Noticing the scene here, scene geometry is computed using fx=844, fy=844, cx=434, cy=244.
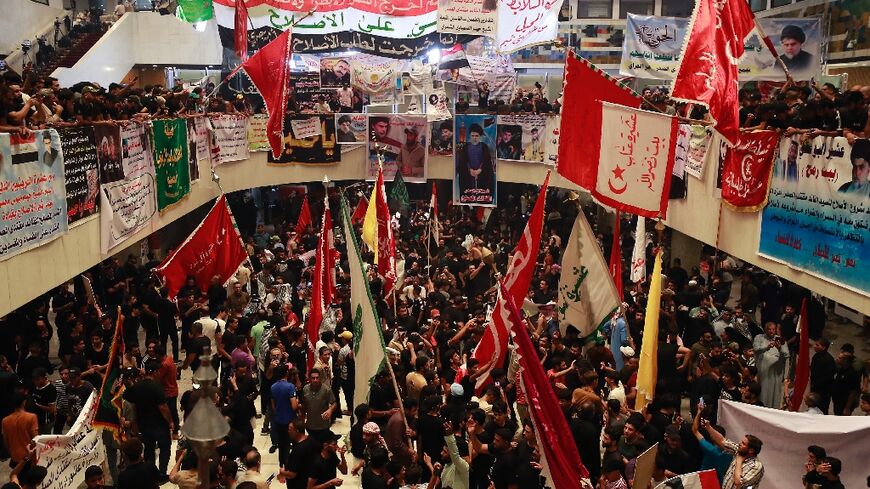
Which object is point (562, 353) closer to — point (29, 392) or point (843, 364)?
point (843, 364)

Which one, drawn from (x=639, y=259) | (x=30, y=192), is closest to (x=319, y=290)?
(x=30, y=192)

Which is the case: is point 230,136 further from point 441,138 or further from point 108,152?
point 108,152

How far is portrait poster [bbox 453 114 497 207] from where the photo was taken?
23000mm

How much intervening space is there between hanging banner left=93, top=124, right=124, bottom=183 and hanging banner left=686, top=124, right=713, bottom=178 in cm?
891

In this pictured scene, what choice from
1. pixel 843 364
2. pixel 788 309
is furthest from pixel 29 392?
pixel 788 309

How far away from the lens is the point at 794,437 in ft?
24.4

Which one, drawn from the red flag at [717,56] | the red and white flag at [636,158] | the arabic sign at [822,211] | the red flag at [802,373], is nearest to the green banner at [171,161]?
the red and white flag at [636,158]

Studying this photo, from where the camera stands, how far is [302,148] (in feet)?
79.4

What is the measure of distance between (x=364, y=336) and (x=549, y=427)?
77.1 inches

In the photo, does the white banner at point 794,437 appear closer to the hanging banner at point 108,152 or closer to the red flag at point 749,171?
the red flag at point 749,171

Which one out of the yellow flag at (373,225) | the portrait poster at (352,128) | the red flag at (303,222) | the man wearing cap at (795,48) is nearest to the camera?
the yellow flag at (373,225)

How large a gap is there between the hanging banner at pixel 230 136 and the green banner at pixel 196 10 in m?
5.24

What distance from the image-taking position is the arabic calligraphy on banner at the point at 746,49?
17.9 metres

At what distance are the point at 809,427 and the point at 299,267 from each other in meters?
10.5
